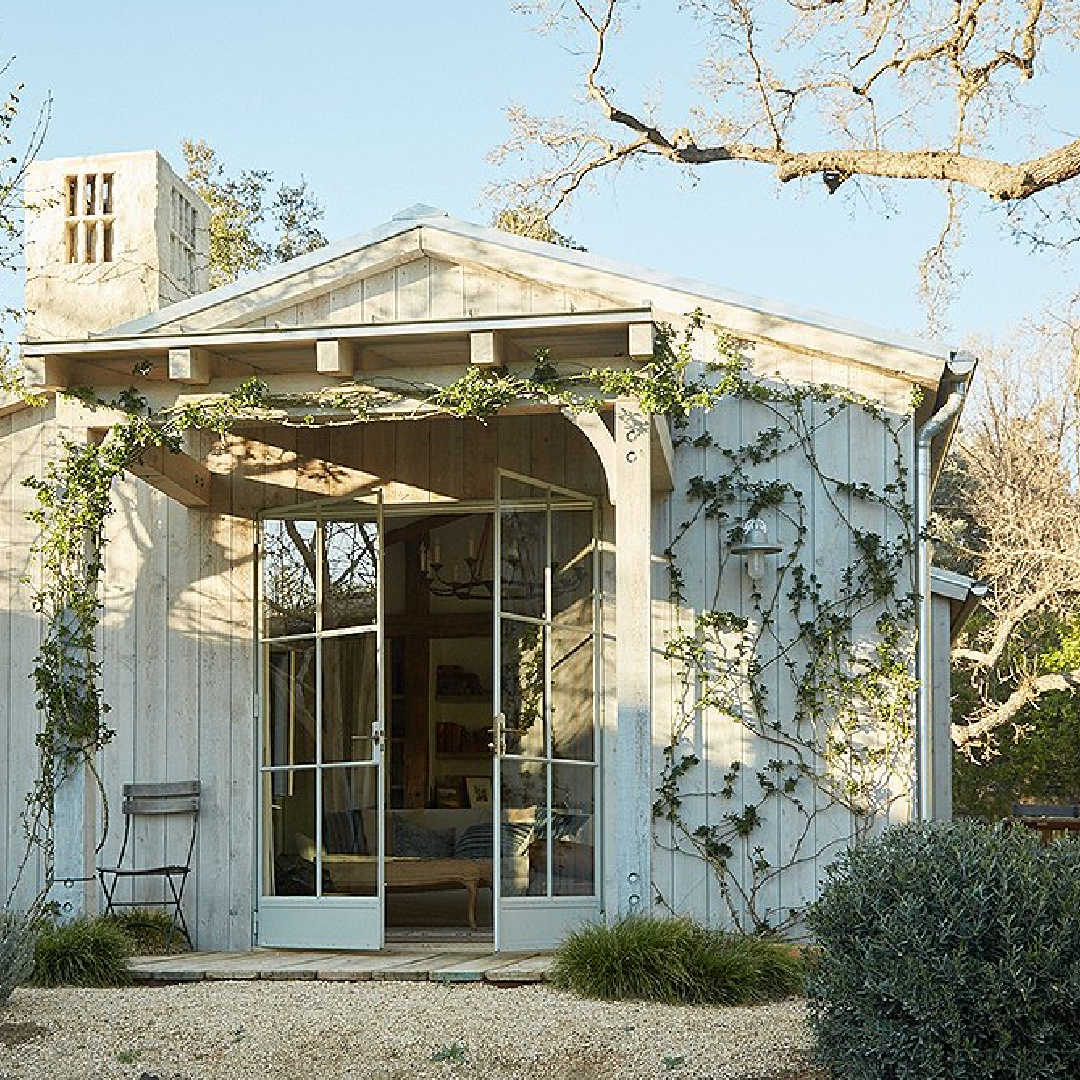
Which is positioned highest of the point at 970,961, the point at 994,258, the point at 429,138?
Answer: the point at 429,138

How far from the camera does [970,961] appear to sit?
4910 millimetres

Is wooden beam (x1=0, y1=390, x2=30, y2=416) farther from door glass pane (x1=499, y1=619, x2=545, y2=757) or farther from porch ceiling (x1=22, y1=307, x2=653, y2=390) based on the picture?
door glass pane (x1=499, y1=619, x2=545, y2=757)

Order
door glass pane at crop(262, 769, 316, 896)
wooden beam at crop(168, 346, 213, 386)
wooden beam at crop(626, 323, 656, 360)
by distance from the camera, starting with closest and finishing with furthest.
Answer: wooden beam at crop(626, 323, 656, 360) → wooden beam at crop(168, 346, 213, 386) → door glass pane at crop(262, 769, 316, 896)

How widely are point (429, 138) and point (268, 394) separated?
1274 cm

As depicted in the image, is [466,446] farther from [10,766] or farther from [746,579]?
[10,766]

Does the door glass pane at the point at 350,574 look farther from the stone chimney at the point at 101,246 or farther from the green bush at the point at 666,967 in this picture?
the green bush at the point at 666,967

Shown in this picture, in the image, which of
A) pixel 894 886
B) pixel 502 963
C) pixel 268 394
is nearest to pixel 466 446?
pixel 268 394

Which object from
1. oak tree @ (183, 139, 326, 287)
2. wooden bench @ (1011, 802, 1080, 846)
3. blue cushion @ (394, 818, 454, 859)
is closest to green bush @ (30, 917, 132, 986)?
blue cushion @ (394, 818, 454, 859)

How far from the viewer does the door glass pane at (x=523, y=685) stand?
8.63 meters

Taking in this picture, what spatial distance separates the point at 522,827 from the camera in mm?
8570

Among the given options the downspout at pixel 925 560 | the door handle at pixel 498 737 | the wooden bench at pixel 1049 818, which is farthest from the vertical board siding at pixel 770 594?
the wooden bench at pixel 1049 818

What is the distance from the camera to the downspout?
333 inches

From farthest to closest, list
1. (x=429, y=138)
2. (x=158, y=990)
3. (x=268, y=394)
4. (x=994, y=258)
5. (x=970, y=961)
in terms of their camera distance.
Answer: (x=429, y=138), (x=994, y=258), (x=268, y=394), (x=158, y=990), (x=970, y=961)

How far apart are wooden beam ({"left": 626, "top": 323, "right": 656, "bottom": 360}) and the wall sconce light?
156 centimetres
